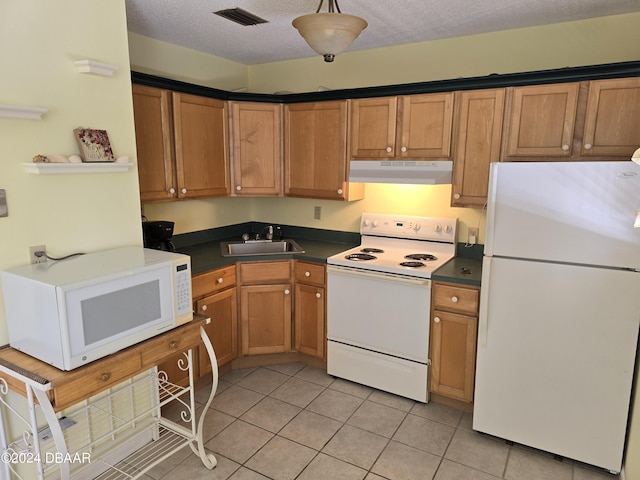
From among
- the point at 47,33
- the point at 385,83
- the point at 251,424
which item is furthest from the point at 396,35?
the point at 251,424

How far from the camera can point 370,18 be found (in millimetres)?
2668

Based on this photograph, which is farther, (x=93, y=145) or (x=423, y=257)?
(x=423, y=257)

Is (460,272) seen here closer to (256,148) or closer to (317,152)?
(317,152)

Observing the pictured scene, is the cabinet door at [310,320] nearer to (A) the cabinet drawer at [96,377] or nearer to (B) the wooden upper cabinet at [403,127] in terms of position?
(B) the wooden upper cabinet at [403,127]

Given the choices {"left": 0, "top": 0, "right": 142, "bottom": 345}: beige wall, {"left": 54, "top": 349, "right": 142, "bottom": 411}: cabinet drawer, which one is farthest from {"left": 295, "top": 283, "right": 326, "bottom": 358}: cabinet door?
{"left": 54, "top": 349, "right": 142, "bottom": 411}: cabinet drawer

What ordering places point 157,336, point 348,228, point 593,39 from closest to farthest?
point 157,336
point 593,39
point 348,228

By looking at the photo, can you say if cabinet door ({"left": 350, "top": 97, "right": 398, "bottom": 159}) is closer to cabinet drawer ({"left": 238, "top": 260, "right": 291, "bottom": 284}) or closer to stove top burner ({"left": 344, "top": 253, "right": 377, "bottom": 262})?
stove top burner ({"left": 344, "top": 253, "right": 377, "bottom": 262})

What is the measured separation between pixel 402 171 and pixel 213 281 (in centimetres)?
152

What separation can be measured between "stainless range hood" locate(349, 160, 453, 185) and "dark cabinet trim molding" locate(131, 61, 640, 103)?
0.47 meters

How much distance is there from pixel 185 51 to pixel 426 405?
10.3ft

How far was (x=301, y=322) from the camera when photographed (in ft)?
11.1

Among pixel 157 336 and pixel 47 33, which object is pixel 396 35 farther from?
pixel 157 336

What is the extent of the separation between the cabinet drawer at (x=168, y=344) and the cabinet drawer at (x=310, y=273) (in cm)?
122

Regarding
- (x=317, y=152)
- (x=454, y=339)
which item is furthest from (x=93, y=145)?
(x=454, y=339)
